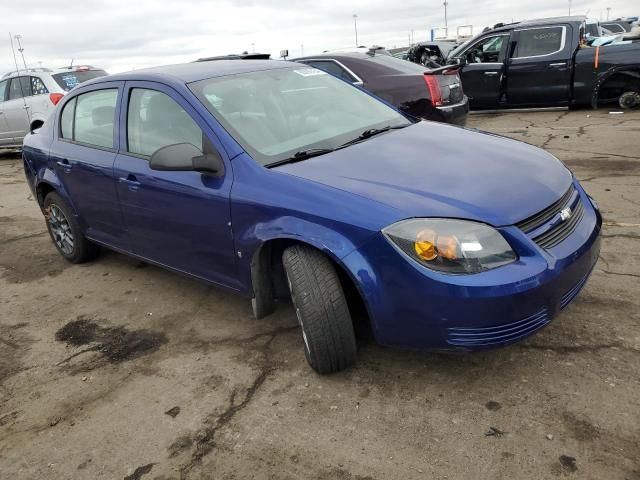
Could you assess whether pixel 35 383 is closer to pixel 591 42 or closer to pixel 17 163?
pixel 17 163


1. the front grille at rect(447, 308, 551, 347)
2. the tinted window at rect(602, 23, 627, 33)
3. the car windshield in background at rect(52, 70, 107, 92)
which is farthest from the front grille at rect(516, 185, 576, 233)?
the tinted window at rect(602, 23, 627, 33)

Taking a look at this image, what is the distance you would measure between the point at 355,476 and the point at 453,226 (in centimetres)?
111

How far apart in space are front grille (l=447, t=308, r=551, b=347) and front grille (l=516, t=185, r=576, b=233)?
375mm

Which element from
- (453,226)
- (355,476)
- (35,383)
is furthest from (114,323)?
(453,226)

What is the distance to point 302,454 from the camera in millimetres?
2365

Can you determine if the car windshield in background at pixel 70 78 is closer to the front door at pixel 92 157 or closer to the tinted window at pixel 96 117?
the front door at pixel 92 157

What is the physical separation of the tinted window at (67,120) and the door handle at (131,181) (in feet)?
3.72

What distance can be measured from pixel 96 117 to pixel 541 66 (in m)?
8.29

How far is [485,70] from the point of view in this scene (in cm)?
1044

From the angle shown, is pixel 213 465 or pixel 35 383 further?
pixel 35 383

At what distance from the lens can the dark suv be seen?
6.81m

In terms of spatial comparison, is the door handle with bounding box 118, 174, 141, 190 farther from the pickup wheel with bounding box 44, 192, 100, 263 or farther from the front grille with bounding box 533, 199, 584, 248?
the front grille with bounding box 533, 199, 584, 248

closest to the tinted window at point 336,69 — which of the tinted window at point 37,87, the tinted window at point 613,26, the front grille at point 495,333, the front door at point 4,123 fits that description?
the front grille at point 495,333

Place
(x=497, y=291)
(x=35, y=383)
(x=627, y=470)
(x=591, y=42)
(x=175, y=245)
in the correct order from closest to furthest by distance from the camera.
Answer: (x=627, y=470) → (x=497, y=291) → (x=35, y=383) → (x=175, y=245) → (x=591, y=42)
